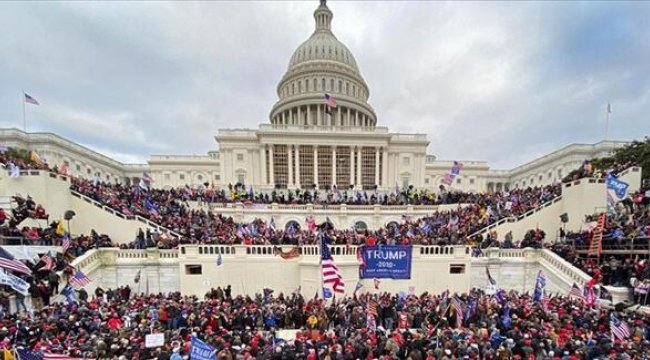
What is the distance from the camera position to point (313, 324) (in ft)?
34.9

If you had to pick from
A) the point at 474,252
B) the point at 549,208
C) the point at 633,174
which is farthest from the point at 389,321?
the point at 633,174

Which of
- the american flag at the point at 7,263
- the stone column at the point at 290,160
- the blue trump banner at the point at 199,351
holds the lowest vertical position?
the blue trump banner at the point at 199,351

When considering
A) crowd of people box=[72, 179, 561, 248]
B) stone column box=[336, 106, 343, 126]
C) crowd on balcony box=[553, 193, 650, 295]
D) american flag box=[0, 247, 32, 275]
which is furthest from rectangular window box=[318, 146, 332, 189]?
american flag box=[0, 247, 32, 275]

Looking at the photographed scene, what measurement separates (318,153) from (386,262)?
114 ft

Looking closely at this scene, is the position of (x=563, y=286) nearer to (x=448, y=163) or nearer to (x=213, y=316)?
(x=213, y=316)

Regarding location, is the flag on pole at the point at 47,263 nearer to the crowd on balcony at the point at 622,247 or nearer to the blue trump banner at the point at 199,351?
the blue trump banner at the point at 199,351

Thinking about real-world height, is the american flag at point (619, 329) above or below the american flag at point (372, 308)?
above

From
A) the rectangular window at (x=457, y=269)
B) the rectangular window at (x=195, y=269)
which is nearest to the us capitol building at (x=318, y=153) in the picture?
the rectangular window at (x=457, y=269)

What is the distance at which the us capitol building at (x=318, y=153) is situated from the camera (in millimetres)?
47406

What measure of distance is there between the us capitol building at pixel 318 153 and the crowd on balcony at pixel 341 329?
26.7m

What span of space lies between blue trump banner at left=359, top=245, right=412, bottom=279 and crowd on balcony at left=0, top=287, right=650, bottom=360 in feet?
5.36

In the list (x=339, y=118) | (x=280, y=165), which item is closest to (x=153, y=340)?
(x=280, y=165)

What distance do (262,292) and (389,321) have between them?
7.80 meters

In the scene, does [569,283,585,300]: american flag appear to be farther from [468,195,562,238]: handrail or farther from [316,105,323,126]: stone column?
[316,105,323,126]: stone column
